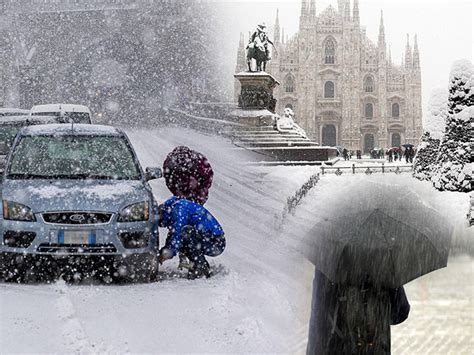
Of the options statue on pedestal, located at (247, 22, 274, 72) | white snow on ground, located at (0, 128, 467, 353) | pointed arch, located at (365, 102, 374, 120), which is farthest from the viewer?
pointed arch, located at (365, 102, 374, 120)

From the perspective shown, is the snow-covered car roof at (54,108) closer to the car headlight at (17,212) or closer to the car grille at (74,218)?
the car headlight at (17,212)

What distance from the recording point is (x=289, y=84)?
2250cm

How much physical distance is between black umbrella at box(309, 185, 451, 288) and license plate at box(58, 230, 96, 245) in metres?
1.97

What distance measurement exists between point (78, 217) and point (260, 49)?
9.17 m

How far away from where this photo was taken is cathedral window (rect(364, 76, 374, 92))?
21694 mm

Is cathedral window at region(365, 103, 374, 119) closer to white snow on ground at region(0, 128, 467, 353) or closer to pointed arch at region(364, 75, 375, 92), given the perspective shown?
pointed arch at region(364, 75, 375, 92)

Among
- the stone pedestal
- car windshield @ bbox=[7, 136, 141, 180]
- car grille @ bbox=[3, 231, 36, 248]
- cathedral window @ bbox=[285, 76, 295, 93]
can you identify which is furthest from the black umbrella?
cathedral window @ bbox=[285, 76, 295, 93]

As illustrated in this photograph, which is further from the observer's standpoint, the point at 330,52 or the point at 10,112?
the point at 330,52

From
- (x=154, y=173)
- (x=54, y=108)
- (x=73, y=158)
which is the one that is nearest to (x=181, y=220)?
(x=154, y=173)

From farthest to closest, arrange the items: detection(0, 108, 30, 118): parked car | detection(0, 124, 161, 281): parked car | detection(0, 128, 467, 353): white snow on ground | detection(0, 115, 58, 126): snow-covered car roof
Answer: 1. detection(0, 108, 30, 118): parked car
2. detection(0, 115, 58, 126): snow-covered car roof
3. detection(0, 124, 161, 281): parked car
4. detection(0, 128, 467, 353): white snow on ground

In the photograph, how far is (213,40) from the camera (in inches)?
239

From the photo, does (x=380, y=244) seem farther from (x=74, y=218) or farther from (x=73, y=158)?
(x=73, y=158)

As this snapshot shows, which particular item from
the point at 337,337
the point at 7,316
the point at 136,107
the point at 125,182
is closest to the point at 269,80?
the point at 136,107

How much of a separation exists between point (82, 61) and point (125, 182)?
6869mm
